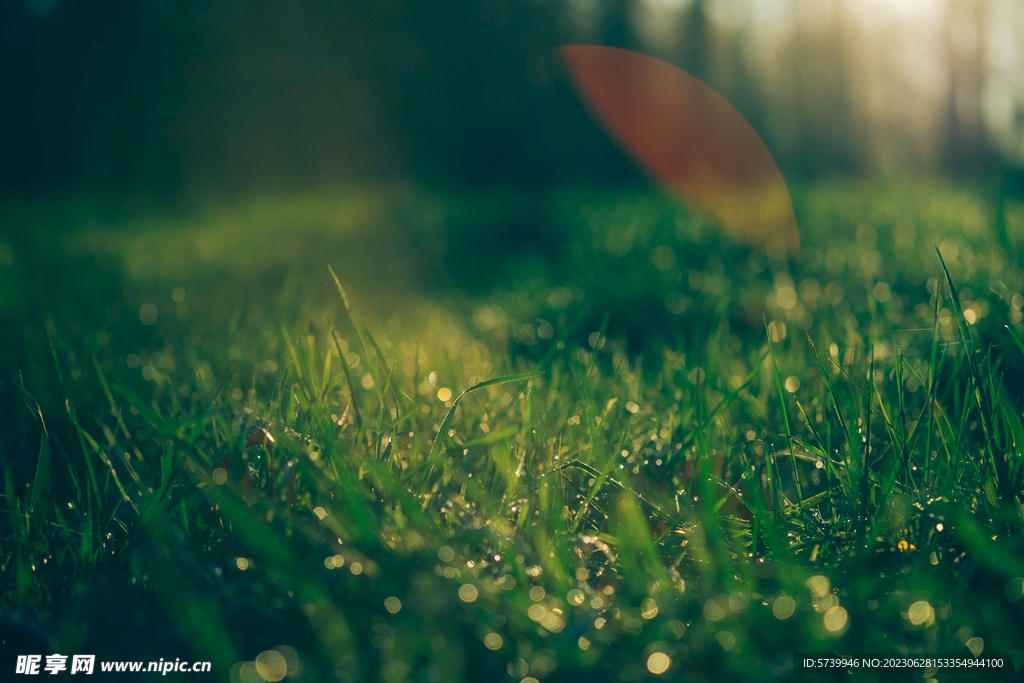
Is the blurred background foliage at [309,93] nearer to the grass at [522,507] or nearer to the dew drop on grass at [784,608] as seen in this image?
the grass at [522,507]

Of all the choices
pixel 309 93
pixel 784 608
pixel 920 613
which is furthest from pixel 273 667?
pixel 309 93

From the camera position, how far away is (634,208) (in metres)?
5.35

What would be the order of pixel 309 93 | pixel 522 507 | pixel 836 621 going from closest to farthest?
pixel 836 621 → pixel 522 507 → pixel 309 93

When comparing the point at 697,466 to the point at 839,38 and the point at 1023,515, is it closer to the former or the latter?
the point at 1023,515

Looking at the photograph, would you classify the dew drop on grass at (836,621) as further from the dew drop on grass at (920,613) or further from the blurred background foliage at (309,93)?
the blurred background foliage at (309,93)

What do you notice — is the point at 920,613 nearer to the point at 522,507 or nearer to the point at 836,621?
the point at 836,621

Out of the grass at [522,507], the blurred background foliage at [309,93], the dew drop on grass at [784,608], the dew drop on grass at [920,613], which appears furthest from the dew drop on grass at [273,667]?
the blurred background foliage at [309,93]

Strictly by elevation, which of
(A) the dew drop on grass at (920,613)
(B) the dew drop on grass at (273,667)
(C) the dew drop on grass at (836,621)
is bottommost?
(A) the dew drop on grass at (920,613)

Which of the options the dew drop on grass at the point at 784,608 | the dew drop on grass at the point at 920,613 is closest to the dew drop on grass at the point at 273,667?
the dew drop on grass at the point at 784,608

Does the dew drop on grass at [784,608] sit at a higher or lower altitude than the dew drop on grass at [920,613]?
higher

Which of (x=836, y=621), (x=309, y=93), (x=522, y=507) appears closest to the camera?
(x=836, y=621)

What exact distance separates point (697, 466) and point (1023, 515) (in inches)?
16.1

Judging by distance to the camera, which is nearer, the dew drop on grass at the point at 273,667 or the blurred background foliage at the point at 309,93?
the dew drop on grass at the point at 273,667

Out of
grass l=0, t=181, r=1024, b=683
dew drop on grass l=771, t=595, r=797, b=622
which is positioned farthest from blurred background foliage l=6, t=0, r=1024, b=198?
dew drop on grass l=771, t=595, r=797, b=622
